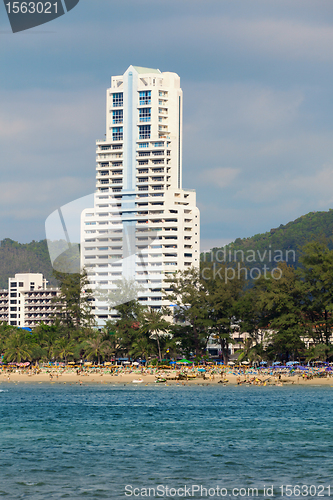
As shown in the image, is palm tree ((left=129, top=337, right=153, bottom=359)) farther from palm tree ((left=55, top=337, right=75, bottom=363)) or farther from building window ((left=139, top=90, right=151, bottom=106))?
building window ((left=139, top=90, right=151, bottom=106))

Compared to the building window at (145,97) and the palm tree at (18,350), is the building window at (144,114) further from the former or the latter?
the palm tree at (18,350)

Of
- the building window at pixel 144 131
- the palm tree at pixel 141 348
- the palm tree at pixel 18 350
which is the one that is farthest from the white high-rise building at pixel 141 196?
the palm tree at pixel 141 348

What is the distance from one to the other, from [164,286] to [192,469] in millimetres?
134325

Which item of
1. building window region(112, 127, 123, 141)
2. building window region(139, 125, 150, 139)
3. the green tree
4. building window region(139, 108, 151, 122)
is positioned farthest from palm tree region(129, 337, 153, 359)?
building window region(139, 108, 151, 122)

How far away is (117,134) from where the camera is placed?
180 meters

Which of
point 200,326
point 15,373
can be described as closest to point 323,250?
point 200,326

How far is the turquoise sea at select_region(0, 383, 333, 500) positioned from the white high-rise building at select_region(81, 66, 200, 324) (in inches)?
3872

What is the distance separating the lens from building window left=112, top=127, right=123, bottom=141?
7087 inches

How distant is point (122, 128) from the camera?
179750 mm

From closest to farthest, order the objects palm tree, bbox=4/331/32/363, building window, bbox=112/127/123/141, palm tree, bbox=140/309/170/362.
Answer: palm tree, bbox=140/309/170/362 < palm tree, bbox=4/331/32/363 < building window, bbox=112/127/123/141

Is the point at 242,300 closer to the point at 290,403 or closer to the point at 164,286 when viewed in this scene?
the point at 290,403

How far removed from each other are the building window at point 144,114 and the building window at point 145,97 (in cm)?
190

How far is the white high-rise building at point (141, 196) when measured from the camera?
168 meters

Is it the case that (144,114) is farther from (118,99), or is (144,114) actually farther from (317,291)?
(317,291)
